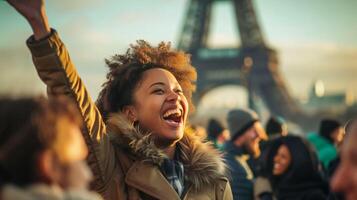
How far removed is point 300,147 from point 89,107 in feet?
7.97

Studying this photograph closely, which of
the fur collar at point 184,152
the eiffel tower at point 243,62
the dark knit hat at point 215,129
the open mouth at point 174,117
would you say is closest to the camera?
the fur collar at point 184,152

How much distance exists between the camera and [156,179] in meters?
2.77

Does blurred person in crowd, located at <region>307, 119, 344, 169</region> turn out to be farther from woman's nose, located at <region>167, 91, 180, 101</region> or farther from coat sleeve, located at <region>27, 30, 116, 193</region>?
coat sleeve, located at <region>27, 30, 116, 193</region>

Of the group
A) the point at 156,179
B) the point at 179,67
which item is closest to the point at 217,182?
the point at 156,179

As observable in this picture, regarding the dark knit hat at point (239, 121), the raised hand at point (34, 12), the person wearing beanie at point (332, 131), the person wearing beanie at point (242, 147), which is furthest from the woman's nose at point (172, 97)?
the person wearing beanie at point (332, 131)

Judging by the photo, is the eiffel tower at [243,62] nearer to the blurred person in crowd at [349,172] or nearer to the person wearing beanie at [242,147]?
the person wearing beanie at [242,147]

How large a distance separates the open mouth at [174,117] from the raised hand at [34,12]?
830 millimetres

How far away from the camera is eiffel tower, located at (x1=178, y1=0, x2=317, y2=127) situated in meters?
42.2

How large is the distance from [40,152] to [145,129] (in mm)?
1555

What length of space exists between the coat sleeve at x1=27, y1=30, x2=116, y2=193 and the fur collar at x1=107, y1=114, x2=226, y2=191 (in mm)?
105

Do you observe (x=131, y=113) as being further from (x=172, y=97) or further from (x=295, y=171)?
(x=295, y=171)

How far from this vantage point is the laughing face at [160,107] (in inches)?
116

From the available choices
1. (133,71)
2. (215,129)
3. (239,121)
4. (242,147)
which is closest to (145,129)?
(133,71)

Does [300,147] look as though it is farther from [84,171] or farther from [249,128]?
[84,171]
